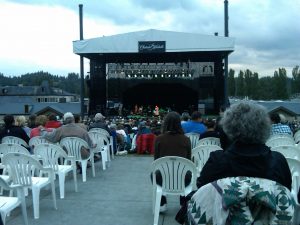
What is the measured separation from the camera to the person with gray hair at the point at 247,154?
6.73 ft

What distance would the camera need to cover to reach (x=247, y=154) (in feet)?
6.81

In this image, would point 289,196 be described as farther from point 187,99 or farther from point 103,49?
point 187,99

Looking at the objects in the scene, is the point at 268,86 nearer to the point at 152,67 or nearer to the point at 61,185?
the point at 152,67

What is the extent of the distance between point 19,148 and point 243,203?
4.35 metres

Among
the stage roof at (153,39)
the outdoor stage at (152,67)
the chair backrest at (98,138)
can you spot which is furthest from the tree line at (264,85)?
the chair backrest at (98,138)

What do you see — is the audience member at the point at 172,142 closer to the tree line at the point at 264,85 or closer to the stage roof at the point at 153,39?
the stage roof at the point at 153,39

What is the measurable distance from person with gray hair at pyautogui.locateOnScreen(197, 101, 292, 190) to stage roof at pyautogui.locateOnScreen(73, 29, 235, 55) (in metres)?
14.8

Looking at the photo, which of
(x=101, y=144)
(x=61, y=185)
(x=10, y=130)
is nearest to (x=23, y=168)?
(x=61, y=185)

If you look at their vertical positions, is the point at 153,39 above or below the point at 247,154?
above

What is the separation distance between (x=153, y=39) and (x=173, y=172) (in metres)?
13.1

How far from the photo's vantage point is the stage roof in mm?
16844

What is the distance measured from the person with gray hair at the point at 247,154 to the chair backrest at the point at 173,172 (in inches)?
88.0

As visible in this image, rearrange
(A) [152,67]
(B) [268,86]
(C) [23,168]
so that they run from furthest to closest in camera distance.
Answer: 1. (B) [268,86]
2. (A) [152,67]
3. (C) [23,168]

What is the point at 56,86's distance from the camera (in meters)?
101
